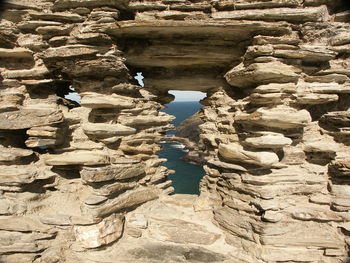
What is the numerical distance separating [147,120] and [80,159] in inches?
74.0

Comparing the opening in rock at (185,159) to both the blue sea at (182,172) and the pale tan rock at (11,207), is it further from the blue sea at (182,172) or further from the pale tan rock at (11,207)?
the pale tan rock at (11,207)

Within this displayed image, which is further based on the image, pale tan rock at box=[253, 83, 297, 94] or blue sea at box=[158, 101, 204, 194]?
blue sea at box=[158, 101, 204, 194]

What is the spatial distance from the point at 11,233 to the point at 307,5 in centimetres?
832

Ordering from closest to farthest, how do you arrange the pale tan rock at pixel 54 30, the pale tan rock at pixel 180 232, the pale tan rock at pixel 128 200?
the pale tan rock at pixel 128 200, the pale tan rock at pixel 54 30, the pale tan rock at pixel 180 232

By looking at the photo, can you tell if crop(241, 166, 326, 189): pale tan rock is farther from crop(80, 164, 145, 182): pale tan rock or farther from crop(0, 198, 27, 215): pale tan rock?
crop(0, 198, 27, 215): pale tan rock

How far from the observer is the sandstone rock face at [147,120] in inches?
217

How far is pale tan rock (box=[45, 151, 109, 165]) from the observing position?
18.6 feet

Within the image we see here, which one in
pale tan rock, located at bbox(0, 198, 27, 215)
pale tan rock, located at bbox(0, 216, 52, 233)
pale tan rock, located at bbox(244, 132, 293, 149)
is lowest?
pale tan rock, located at bbox(0, 216, 52, 233)

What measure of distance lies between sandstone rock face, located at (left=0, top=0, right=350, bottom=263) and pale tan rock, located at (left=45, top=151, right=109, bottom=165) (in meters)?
0.03

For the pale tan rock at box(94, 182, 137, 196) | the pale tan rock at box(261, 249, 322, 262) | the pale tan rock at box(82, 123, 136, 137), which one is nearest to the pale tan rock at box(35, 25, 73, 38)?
the pale tan rock at box(82, 123, 136, 137)

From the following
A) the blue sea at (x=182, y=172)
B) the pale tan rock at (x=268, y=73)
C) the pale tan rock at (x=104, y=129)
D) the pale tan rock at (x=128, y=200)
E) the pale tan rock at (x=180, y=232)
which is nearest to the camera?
the pale tan rock at (x=268, y=73)

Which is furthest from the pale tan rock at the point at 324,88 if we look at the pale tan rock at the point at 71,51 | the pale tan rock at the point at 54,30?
the pale tan rock at the point at 54,30

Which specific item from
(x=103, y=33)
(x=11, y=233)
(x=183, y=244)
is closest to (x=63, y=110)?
(x=103, y=33)

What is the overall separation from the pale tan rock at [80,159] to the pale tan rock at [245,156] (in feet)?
9.25
